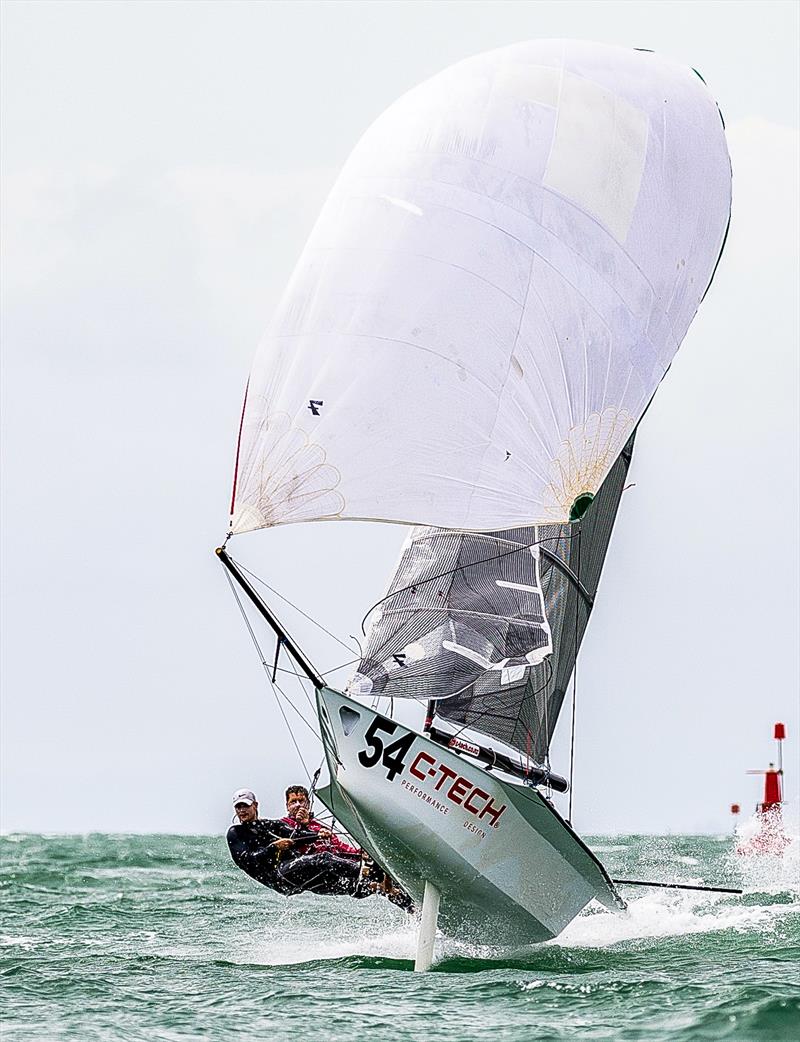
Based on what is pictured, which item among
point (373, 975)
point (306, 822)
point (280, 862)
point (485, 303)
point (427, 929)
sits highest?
point (485, 303)

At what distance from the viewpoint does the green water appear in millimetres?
9797

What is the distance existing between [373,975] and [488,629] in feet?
Answer: 8.98

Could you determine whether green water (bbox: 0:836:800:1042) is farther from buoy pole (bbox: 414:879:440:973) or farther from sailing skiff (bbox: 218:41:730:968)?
sailing skiff (bbox: 218:41:730:968)

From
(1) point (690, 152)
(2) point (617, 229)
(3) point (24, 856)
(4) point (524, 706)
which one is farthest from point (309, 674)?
(3) point (24, 856)

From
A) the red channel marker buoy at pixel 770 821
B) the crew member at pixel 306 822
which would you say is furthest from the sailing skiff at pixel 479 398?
the red channel marker buoy at pixel 770 821

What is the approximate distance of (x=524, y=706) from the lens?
1317cm

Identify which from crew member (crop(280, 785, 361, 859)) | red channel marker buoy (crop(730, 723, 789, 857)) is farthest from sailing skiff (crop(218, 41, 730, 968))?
red channel marker buoy (crop(730, 723, 789, 857))

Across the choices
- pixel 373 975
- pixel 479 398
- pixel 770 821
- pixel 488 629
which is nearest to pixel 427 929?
pixel 373 975

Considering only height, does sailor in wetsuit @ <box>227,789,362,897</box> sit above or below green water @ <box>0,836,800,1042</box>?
above

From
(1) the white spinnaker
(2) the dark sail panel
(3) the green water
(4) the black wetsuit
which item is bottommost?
(3) the green water

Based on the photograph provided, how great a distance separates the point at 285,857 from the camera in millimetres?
12617

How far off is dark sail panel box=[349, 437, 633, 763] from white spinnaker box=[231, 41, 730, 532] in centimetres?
111

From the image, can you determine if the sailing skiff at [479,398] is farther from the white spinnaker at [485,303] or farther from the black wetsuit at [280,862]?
the black wetsuit at [280,862]

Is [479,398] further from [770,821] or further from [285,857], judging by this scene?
[770,821]
